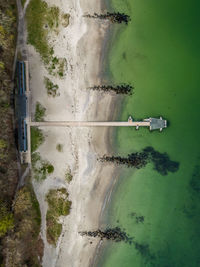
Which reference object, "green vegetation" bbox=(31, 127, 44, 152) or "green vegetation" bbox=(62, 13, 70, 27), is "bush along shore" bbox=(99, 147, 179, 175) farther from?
"green vegetation" bbox=(62, 13, 70, 27)

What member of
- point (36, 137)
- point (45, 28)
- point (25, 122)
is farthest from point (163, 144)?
point (45, 28)

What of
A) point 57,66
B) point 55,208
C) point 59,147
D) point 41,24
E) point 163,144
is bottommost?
point 55,208

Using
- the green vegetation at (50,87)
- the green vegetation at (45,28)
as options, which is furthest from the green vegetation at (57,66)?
the green vegetation at (50,87)

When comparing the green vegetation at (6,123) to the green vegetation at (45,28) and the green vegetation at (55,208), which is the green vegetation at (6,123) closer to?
the green vegetation at (45,28)

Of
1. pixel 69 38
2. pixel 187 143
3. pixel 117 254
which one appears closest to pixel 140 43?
pixel 69 38

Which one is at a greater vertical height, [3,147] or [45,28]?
[45,28]

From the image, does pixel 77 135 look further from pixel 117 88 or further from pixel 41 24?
pixel 41 24

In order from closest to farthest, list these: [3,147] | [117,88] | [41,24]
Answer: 1. [3,147]
2. [41,24]
3. [117,88]
